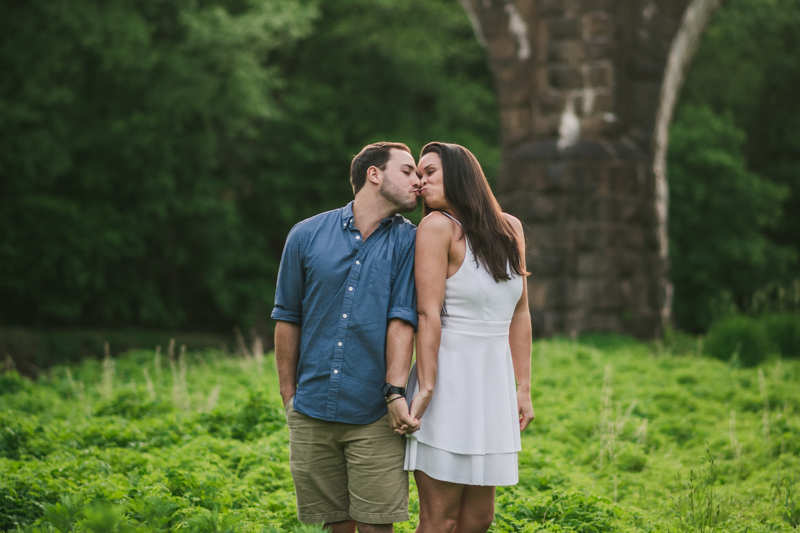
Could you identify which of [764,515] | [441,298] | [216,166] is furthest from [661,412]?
[216,166]

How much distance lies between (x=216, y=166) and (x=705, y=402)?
14.6 m

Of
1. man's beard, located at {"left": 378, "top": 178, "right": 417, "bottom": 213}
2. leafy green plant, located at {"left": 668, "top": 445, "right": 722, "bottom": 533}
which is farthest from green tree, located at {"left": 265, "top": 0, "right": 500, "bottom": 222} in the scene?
man's beard, located at {"left": 378, "top": 178, "right": 417, "bottom": 213}

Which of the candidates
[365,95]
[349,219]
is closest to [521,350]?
[349,219]

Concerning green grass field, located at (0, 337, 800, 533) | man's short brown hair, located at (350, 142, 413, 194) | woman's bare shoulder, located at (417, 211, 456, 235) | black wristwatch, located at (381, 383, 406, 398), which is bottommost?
green grass field, located at (0, 337, 800, 533)

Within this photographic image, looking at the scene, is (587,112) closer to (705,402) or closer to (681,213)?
(705,402)

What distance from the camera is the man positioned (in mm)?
3010

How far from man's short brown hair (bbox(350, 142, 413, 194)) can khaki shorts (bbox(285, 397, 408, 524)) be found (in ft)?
3.06

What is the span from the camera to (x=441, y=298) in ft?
9.89

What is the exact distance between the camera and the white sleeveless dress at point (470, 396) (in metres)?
3.00

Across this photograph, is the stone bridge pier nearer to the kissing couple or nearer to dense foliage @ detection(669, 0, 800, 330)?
the kissing couple

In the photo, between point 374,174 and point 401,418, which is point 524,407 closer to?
point 401,418

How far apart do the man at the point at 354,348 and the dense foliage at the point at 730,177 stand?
18.4m

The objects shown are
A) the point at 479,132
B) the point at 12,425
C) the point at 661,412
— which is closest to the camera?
the point at 12,425

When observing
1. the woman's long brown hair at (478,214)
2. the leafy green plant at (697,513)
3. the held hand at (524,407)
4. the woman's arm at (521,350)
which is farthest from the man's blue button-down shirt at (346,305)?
the leafy green plant at (697,513)
